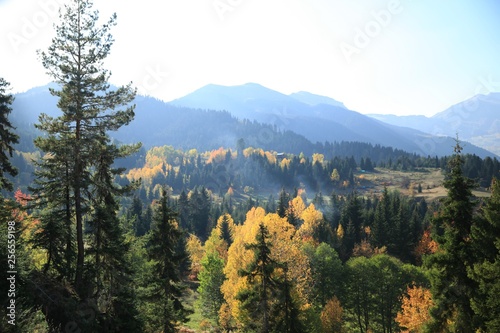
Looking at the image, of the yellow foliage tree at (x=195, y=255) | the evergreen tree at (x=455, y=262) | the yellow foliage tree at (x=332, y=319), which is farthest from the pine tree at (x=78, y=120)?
the yellow foliage tree at (x=195, y=255)

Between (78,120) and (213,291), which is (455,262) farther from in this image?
(213,291)

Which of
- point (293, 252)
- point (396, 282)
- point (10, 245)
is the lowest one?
point (396, 282)

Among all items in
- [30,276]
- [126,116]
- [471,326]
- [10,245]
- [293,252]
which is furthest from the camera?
[293,252]

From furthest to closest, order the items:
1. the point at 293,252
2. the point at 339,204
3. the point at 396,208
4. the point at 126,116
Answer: the point at 339,204 < the point at 396,208 < the point at 293,252 < the point at 126,116

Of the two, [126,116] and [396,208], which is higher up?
[126,116]

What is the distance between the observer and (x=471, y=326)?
19297 millimetres

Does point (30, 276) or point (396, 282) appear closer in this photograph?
point (30, 276)

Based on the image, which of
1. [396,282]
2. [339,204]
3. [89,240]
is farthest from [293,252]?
[339,204]

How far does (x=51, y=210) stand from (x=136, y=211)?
68.9m

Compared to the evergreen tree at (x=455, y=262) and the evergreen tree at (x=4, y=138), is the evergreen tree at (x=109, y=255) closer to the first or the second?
the evergreen tree at (x=4, y=138)

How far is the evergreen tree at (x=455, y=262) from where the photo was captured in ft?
64.9

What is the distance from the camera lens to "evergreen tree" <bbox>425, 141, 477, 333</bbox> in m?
19.8

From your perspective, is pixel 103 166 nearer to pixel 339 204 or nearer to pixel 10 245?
pixel 10 245

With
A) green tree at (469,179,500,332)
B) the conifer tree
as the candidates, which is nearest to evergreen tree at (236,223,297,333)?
green tree at (469,179,500,332)
